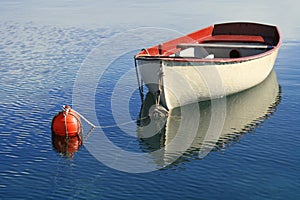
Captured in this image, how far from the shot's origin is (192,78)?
81.1 feet

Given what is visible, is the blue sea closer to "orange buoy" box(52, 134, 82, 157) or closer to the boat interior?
"orange buoy" box(52, 134, 82, 157)

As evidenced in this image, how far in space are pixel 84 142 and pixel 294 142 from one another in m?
9.38

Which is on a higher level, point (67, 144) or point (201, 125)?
point (201, 125)

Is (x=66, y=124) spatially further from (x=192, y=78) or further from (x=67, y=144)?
(x=192, y=78)

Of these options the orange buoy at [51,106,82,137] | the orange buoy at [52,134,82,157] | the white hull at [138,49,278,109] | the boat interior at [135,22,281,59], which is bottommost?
the orange buoy at [52,134,82,157]

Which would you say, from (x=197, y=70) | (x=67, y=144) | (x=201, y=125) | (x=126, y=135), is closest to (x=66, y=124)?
(x=67, y=144)

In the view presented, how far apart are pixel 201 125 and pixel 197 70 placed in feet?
9.30

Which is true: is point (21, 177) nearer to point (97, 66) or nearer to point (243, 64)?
point (243, 64)

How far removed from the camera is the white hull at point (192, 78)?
79.5 feet

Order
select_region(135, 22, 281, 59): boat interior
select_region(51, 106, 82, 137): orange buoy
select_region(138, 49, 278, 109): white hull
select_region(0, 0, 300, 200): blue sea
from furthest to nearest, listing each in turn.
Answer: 1. select_region(135, 22, 281, 59): boat interior
2. select_region(138, 49, 278, 109): white hull
3. select_region(51, 106, 82, 137): orange buoy
4. select_region(0, 0, 300, 200): blue sea

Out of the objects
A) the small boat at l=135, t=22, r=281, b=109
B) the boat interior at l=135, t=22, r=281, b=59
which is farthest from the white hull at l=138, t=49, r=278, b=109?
the boat interior at l=135, t=22, r=281, b=59

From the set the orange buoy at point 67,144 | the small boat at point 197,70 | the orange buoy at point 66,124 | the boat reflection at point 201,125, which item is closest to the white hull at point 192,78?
the small boat at point 197,70

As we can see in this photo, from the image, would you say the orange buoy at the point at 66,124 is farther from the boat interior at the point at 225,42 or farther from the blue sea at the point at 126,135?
the boat interior at the point at 225,42

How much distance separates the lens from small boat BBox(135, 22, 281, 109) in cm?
2428
